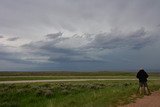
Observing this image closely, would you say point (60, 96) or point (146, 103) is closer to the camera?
point (146, 103)

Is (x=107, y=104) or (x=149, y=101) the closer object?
(x=107, y=104)

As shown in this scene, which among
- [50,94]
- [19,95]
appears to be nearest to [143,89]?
[50,94]

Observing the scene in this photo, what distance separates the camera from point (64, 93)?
37719mm

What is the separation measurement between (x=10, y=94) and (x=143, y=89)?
14.2 m

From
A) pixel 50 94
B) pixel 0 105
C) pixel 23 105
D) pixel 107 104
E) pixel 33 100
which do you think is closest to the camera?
pixel 107 104

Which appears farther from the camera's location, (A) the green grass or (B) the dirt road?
(A) the green grass

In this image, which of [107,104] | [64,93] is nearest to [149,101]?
[107,104]

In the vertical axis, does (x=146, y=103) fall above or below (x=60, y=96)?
below

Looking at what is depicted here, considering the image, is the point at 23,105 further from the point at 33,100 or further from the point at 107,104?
the point at 107,104

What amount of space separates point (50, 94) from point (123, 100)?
1229 centimetres

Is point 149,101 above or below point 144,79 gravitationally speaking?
below

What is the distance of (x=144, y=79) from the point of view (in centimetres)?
2973

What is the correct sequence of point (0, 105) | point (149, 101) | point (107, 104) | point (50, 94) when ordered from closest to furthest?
1. point (107, 104)
2. point (149, 101)
3. point (0, 105)
4. point (50, 94)

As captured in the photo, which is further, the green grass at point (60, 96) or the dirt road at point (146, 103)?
the green grass at point (60, 96)
